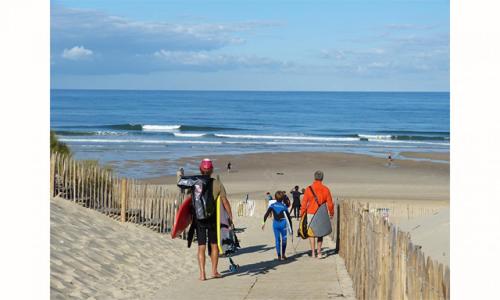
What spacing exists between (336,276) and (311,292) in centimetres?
136

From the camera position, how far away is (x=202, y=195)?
35.4ft

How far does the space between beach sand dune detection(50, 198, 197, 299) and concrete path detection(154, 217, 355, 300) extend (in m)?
0.39

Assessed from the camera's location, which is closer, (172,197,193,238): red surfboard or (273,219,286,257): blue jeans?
(172,197,193,238): red surfboard

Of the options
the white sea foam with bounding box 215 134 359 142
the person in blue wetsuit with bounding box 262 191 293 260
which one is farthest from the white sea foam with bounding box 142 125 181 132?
the person in blue wetsuit with bounding box 262 191 293 260

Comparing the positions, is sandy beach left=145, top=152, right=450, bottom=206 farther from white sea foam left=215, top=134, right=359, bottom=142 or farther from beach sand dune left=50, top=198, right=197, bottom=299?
beach sand dune left=50, top=198, right=197, bottom=299

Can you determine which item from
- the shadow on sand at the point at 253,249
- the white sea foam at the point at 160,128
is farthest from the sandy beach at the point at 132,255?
the white sea foam at the point at 160,128

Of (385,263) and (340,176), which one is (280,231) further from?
(340,176)

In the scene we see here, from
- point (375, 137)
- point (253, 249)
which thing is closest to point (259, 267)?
point (253, 249)

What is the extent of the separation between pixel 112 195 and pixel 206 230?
5.23 meters

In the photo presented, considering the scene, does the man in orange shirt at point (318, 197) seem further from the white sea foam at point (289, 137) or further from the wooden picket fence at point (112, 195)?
the white sea foam at point (289, 137)

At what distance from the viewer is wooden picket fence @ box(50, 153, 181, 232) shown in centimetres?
1562

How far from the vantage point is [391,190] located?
34.9 m
